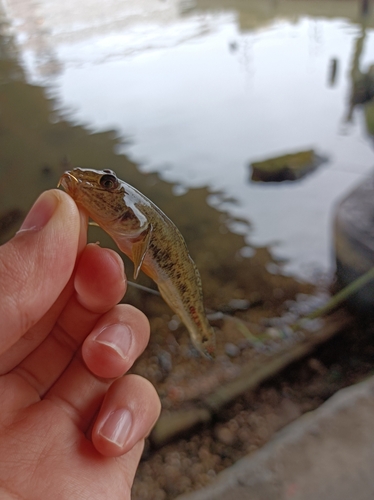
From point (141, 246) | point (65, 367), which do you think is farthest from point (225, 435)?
point (141, 246)

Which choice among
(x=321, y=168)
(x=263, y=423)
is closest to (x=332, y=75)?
(x=321, y=168)

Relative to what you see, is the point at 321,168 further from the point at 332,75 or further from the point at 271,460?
the point at 271,460

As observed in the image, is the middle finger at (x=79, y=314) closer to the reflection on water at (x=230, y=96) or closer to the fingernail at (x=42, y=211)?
the fingernail at (x=42, y=211)

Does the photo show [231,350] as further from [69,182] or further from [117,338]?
[69,182]

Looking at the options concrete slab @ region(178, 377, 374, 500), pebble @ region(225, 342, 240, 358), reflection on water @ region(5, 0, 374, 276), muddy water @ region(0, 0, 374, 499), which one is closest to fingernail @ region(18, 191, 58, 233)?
muddy water @ region(0, 0, 374, 499)

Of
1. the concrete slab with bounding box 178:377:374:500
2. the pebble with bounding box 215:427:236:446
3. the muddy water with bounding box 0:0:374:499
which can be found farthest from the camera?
the muddy water with bounding box 0:0:374:499

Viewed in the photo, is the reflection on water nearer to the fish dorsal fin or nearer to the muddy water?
the muddy water

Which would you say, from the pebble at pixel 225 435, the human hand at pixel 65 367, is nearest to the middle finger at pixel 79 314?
the human hand at pixel 65 367
